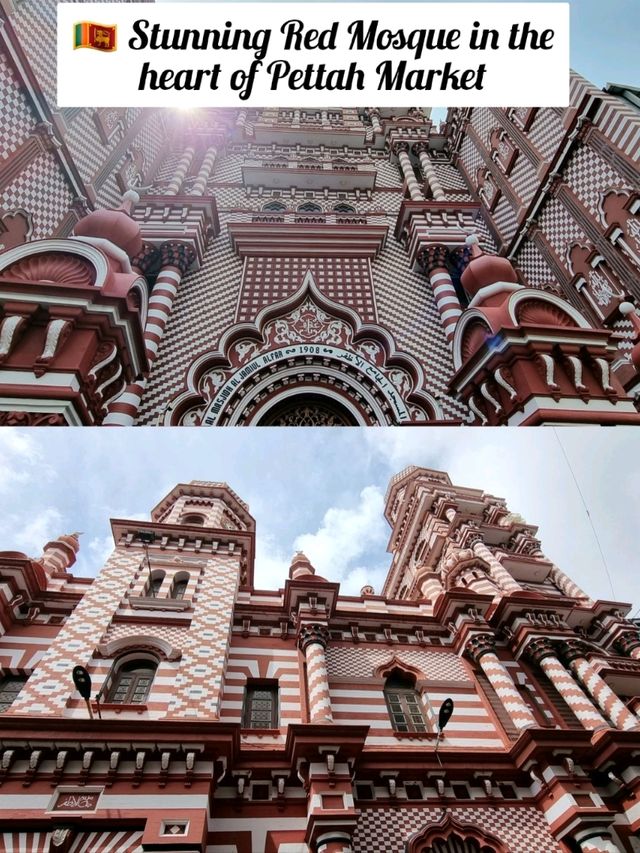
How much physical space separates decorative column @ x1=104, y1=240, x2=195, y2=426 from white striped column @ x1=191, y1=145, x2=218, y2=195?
3269mm

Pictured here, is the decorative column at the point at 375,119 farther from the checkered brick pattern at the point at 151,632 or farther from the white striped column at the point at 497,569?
the checkered brick pattern at the point at 151,632

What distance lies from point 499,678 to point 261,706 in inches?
184

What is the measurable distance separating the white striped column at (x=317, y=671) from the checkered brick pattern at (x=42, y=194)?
9507 millimetres

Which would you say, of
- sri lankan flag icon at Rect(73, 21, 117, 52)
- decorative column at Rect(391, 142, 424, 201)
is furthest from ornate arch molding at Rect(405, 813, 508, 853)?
decorative column at Rect(391, 142, 424, 201)

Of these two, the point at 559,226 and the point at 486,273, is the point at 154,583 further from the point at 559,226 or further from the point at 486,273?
the point at 559,226

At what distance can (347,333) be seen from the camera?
477 inches

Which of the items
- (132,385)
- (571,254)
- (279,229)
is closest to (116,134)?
(279,229)

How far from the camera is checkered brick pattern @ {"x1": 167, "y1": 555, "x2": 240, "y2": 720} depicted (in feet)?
27.7

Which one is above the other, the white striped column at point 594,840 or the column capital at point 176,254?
the column capital at point 176,254

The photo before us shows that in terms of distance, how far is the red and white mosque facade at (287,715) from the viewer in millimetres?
7164

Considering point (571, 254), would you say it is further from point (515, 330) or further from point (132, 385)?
point (132, 385)

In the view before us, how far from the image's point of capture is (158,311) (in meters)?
11.7

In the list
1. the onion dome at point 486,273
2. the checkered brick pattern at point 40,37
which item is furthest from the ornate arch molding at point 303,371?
the checkered brick pattern at point 40,37

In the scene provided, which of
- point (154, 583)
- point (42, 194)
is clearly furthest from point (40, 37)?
point (154, 583)
